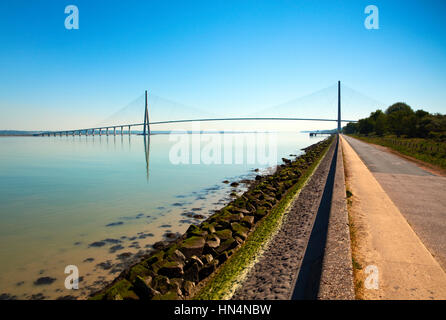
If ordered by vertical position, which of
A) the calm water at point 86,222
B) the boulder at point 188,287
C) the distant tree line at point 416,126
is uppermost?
the distant tree line at point 416,126

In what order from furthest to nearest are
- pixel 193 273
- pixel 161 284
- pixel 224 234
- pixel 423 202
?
pixel 423 202 < pixel 224 234 < pixel 193 273 < pixel 161 284

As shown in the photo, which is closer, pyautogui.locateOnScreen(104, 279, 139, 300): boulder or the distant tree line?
pyautogui.locateOnScreen(104, 279, 139, 300): boulder

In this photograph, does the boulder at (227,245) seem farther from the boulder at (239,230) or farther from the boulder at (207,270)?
the boulder at (207,270)

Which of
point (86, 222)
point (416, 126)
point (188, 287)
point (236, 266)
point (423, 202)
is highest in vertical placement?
point (416, 126)

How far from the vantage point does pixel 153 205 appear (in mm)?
8398

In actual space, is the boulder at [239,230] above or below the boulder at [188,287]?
above

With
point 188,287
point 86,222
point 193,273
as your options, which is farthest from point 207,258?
point 86,222

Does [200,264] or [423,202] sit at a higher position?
[423,202]

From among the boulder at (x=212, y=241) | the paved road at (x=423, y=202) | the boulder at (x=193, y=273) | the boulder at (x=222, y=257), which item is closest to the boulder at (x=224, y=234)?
the boulder at (x=212, y=241)

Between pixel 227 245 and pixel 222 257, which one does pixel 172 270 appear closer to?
pixel 222 257

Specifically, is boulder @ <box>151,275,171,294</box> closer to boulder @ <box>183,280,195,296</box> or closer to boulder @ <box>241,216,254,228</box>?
boulder @ <box>183,280,195,296</box>

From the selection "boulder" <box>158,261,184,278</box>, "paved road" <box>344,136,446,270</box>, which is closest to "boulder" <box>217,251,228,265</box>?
"boulder" <box>158,261,184,278</box>

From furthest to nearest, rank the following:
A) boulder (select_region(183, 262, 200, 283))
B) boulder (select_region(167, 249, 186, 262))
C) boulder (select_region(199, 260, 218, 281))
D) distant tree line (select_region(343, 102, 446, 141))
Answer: distant tree line (select_region(343, 102, 446, 141)) → boulder (select_region(167, 249, 186, 262)) → boulder (select_region(199, 260, 218, 281)) → boulder (select_region(183, 262, 200, 283))
